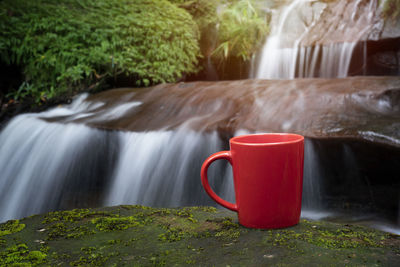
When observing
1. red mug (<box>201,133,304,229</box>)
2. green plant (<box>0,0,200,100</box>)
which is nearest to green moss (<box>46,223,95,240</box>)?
red mug (<box>201,133,304,229</box>)

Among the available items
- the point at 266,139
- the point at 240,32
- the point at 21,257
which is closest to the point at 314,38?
the point at 240,32

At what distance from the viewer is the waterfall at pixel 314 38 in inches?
229

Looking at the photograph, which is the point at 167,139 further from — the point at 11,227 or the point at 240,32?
the point at 240,32

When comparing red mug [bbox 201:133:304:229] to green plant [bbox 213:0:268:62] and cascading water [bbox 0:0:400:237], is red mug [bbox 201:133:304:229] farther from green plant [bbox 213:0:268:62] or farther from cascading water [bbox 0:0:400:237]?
green plant [bbox 213:0:268:62]

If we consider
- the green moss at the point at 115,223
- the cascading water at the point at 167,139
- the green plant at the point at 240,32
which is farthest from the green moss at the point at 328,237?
the green plant at the point at 240,32

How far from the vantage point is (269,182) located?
3.31ft

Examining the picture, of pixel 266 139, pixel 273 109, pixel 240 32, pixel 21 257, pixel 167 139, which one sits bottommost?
pixel 167 139

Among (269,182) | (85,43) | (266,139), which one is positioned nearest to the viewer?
(269,182)

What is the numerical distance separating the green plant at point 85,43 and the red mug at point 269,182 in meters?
5.31

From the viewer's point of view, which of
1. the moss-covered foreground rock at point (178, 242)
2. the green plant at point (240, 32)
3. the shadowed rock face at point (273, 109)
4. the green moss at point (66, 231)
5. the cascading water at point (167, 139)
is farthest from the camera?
the green plant at point (240, 32)

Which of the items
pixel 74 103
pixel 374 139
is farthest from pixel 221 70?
pixel 374 139

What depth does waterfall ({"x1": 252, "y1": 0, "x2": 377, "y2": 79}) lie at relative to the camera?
19.1 feet

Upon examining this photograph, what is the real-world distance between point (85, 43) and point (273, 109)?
4.43 m

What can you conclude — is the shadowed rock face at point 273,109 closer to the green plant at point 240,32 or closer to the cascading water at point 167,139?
the cascading water at point 167,139
